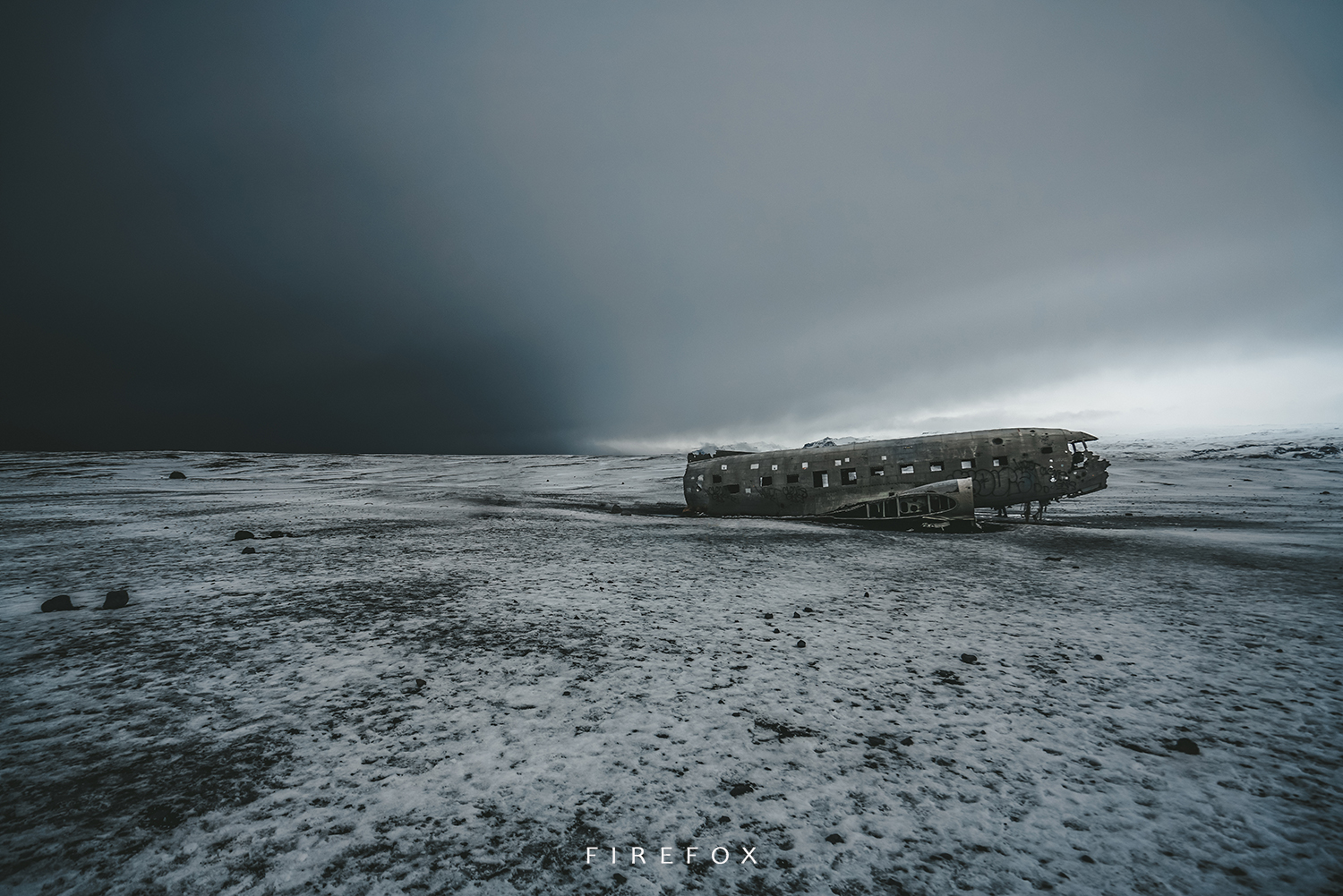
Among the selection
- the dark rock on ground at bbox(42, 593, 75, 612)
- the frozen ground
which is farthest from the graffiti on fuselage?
the dark rock on ground at bbox(42, 593, 75, 612)

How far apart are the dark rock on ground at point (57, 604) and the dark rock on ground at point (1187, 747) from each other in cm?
1429

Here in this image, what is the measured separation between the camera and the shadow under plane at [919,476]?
2080cm

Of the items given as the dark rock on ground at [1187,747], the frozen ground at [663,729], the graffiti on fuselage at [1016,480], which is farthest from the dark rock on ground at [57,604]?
the graffiti on fuselage at [1016,480]

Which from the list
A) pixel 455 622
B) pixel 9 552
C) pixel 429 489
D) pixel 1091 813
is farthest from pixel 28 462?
pixel 1091 813

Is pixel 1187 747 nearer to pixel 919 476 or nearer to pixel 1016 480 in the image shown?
pixel 919 476

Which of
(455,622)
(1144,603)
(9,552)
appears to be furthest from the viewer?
(9,552)

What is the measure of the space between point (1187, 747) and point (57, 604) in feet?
47.5

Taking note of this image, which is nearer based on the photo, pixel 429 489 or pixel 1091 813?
pixel 1091 813

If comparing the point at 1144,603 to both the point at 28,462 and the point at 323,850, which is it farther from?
the point at 28,462

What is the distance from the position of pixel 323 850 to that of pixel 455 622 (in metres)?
4.50

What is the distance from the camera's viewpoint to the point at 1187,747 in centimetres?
426

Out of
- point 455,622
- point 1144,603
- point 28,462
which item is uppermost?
point 28,462

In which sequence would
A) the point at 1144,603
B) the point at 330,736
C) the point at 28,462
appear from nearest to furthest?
the point at 330,736 → the point at 1144,603 → the point at 28,462

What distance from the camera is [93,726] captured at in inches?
171
